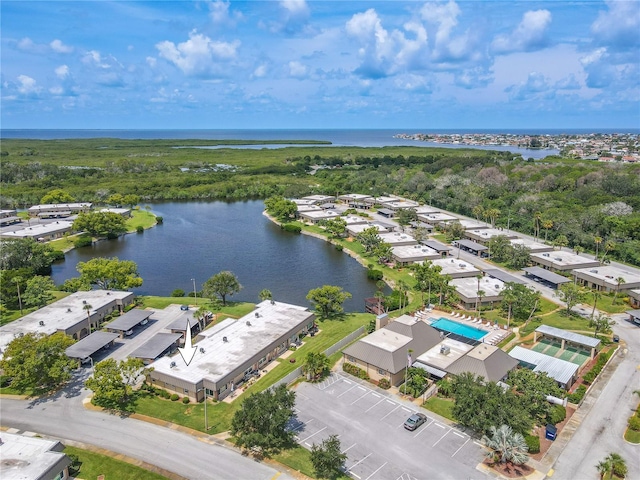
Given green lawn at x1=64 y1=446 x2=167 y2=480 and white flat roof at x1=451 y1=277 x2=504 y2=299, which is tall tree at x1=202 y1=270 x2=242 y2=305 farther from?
white flat roof at x1=451 y1=277 x2=504 y2=299

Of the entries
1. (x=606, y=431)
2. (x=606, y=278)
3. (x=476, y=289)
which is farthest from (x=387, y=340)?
(x=606, y=278)

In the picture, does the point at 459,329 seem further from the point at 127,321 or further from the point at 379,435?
the point at 127,321

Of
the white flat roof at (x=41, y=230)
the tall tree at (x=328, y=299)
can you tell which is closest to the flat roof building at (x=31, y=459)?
the tall tree at (x=328, y=299)

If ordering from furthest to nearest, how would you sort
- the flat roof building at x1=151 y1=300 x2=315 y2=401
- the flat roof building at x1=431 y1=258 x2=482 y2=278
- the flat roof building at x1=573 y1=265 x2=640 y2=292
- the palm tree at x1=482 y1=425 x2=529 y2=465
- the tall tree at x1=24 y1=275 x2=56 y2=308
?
1. the flat roof building at x1=431 y1=258 x2=482 y2=278
2. the flat roof building at x1=573 y1=265 x2=640 y2=292
3. the tall tree at x1=24 y1=275 x2=56 y2=308
4. the flat roof building at x1=151 y1=300 x2=315 y2=401
5. the palm tree at x1=482 y1=425 x2=529 y2=465

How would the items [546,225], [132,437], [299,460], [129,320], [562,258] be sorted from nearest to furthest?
1. [299,460]
2. [132,437]
3. [129,320]
4. [562,258]
5. [546,225]

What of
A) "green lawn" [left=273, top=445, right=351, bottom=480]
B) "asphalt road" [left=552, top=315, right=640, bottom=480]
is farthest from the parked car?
"asphalt road" [left=552, top=315, right=640, bottom=480]

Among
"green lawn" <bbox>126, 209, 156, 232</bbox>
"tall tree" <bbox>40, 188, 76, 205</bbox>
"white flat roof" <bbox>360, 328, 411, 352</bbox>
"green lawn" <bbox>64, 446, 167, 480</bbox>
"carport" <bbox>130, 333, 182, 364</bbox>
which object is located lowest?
"green lawn" <bbox>126, 209, 156, 232</bbox>

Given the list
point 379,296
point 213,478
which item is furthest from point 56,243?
point 213,478
